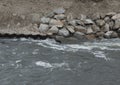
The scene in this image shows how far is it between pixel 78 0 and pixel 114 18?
308 cm

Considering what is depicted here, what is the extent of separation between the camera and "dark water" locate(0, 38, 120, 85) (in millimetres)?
15562

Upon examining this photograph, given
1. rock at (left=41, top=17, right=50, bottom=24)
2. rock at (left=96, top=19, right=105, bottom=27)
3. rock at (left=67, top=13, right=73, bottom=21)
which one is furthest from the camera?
rock at (left=67, top=13, right=73, bottom=21)

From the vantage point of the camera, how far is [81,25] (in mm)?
22203


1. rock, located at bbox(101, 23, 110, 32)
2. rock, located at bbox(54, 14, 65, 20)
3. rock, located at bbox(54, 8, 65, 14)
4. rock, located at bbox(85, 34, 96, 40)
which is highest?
rock, located at bbox(54, 8, 65, 14)

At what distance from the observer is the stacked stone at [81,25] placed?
71.1 ft

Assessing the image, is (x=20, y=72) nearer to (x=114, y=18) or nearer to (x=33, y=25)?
(x=33, y=25)

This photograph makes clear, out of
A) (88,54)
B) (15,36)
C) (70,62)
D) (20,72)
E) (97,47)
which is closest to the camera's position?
(20,72)

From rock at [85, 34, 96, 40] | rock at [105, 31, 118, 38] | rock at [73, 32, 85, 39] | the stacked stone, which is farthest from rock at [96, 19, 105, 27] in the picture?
rock at [73, 32, 85, 39]

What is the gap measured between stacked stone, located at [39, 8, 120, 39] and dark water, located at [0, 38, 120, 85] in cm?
90

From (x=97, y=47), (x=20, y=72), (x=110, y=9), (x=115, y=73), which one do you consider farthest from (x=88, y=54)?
(x=110, y=9)

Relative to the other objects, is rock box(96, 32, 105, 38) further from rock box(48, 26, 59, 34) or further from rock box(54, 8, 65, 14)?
rock box(54, 8, 65, 14)

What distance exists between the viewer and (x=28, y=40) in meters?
21.1

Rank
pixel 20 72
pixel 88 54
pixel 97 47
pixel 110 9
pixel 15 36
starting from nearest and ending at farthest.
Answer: pixel 20 72 < pixel 88 54 < pixel 97 47 < pixel 15 36 < pixel 110 9

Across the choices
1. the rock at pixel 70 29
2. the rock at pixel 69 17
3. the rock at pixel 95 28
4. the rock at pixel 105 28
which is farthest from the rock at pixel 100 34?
the rock at pixel 69 17
